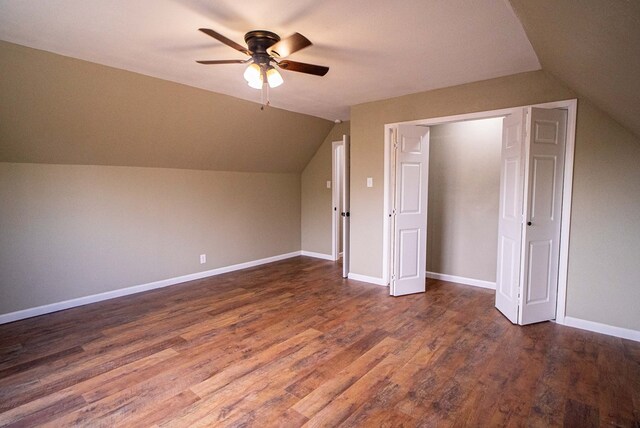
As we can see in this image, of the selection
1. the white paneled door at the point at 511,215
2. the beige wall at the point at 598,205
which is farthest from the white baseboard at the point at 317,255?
the beige wall at the point at 598,205

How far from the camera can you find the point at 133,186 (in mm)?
4168

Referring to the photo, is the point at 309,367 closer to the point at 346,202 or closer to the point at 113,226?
the point at 346,202

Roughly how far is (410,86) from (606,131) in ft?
6.13

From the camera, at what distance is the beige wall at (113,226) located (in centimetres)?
338

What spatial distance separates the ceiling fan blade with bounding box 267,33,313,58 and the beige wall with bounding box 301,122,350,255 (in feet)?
11.6

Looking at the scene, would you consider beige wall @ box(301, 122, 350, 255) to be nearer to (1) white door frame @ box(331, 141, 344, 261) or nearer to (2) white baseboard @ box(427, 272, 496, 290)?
(1) white door frame @ box(331, 141, 344, 261)

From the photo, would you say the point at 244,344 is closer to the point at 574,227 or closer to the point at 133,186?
the point at 133,186

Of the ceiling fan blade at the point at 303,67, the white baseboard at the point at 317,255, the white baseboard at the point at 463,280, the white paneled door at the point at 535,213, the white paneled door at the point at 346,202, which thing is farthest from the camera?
the white baseboard at the point at 317,255

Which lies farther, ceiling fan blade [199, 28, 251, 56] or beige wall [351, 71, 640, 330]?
beige wall [351, 71, 640, 330]

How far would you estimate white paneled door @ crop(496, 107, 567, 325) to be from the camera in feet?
10.1

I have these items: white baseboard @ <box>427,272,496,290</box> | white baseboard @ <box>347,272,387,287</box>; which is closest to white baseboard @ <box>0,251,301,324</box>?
white baseboard @ <box>347,272,387,287</box>

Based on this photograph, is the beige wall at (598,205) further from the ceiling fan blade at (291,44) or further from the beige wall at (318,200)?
the beige wall at (318,200)

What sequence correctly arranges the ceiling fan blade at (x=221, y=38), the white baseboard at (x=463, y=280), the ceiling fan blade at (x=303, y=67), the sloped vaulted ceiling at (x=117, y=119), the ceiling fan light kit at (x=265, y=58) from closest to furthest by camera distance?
1. the ceiling fan blade at (x=221, y=38)
2. the ceiling fan light kit at (x=265, y=58)
3. the ceiling fan blade at (x=303, y=67)
4. the sloped vaulted ceiling at (x=117, y=119)
5. the white baseboard at (x=463, y=280)

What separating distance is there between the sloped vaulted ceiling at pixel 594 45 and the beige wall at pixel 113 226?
4.25 m
